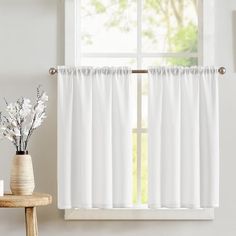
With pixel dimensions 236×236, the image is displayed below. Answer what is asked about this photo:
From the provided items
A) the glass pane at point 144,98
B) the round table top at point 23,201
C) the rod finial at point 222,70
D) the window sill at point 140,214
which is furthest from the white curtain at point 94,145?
the rod finial at point 222,70

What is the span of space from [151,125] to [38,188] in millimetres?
841

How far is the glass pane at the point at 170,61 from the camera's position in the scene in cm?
448

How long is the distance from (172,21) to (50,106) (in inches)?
39.8

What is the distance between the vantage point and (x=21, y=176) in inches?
154

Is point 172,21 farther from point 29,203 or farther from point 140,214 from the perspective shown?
point 29,203

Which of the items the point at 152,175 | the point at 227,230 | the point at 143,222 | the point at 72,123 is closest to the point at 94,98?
the point at 72,123

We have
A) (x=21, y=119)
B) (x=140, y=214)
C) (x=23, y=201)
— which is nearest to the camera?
(x=23, y=201)

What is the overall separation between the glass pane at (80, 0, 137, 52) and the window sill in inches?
42.5

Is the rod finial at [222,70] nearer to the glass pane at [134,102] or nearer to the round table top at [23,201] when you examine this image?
the glass pane at [134,102]

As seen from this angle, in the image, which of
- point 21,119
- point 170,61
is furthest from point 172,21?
point 21,119

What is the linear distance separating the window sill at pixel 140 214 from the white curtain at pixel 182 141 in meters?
0.13

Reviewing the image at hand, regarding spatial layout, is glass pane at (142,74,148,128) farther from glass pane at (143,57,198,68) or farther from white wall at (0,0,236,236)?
white wall at (0,0,236,236)

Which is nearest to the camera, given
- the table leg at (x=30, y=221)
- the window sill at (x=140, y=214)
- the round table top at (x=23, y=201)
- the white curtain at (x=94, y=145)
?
the round table top at (x=23, y=201)

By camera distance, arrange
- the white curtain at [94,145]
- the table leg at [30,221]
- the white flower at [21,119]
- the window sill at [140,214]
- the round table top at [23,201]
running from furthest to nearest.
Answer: the window sill at [140,214], the white curtain at [94,145], the white flower at [21,119], the table leg at [30,221], the round table top at [23,201]
